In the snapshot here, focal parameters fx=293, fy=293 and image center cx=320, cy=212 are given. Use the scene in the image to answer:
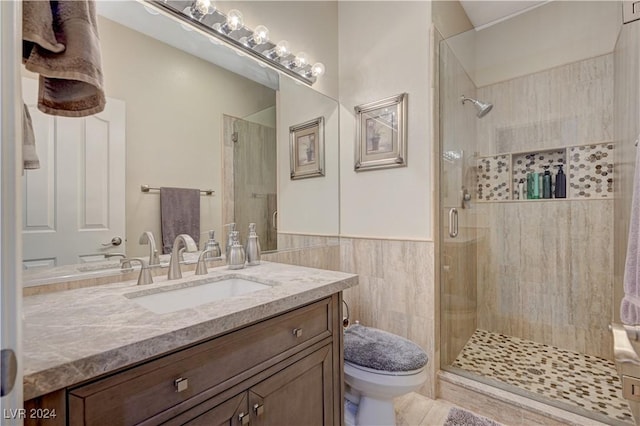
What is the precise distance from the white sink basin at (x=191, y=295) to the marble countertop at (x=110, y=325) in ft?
0.11

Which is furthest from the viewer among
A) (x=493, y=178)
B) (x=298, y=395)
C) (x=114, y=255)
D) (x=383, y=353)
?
(x=493, y=178)

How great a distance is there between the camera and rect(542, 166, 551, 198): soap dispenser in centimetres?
229

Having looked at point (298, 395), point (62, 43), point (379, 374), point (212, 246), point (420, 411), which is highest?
point (62, 43)

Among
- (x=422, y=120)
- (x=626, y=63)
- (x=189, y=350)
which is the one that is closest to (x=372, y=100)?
(x=422, y=120)

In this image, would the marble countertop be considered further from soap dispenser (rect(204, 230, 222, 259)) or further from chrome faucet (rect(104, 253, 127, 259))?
soap dispenser (rect(204, 230, 222, 259))

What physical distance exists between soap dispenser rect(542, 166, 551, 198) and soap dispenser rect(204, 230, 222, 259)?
8.04 ft

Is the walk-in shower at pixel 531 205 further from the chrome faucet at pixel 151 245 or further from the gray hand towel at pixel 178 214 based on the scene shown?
the chrome faucet at pixel 151 245

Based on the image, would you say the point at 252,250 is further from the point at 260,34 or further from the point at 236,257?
the point at 260,34

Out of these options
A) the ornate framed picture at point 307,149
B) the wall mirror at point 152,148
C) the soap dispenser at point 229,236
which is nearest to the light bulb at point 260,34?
the wall mirror at point 152,148

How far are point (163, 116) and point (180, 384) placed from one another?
42.0 inches

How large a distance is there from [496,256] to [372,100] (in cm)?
168

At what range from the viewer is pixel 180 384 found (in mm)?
690

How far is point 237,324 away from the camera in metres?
0.79

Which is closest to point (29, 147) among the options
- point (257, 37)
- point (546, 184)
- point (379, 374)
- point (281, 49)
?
point (257, 37)
